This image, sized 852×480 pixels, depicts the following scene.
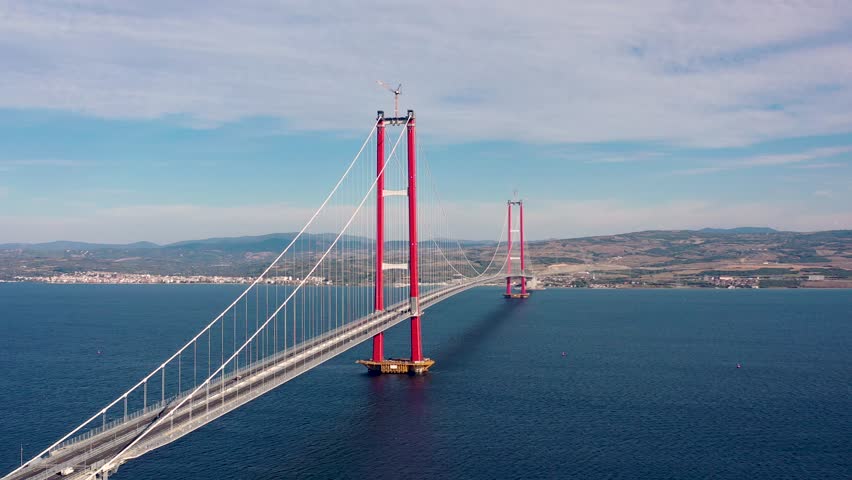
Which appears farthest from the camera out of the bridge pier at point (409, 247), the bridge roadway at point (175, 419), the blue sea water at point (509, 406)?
the bridge pier at point (409, 247)

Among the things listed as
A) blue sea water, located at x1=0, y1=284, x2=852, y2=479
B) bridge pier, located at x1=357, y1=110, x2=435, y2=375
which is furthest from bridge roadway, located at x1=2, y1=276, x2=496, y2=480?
bridge pier, located at x1=357, y1=110, x2=435, y2=375

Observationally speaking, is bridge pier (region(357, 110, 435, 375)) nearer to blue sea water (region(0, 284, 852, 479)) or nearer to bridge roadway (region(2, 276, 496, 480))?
blue sea water (region(0, 284, 852, 479))

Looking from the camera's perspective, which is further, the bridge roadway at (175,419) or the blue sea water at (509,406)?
the blue sea water at (509,406)

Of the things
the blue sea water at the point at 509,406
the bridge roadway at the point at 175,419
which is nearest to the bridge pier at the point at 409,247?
the blue sea water at the point at 509,406

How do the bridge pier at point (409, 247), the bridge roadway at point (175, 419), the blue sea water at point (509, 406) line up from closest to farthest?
the bridge roadway at point (175, 419), the blue sea water at point (509, 406), the bridge pier at point (409, 247)

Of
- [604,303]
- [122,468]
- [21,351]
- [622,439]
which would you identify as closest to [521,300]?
[604,303]

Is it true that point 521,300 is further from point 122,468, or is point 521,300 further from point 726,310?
point 122,468

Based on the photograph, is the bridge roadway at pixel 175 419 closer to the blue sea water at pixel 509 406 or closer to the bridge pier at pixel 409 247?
the blue sea water at pixel 509 406
